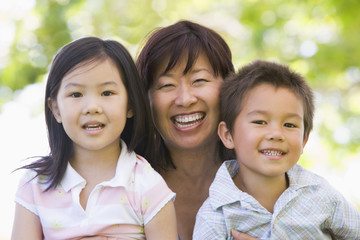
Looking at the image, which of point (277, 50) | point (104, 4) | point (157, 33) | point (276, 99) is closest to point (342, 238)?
point (276, 99)

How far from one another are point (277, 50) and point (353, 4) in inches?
49.3

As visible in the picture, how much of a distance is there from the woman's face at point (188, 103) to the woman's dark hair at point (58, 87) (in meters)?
0.22

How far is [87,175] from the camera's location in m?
2.56

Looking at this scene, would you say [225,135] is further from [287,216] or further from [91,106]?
[91,106]

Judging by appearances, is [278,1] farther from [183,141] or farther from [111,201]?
[111,201]

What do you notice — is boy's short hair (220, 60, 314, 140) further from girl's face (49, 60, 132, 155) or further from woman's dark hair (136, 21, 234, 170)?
girl's face (49, 60, 132, 155)

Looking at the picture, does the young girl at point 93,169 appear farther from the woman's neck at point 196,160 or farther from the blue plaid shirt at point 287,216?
the woman's neck at point 196,160

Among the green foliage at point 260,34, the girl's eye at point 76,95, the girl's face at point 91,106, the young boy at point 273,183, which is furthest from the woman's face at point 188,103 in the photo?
the green foliage at point 260,34

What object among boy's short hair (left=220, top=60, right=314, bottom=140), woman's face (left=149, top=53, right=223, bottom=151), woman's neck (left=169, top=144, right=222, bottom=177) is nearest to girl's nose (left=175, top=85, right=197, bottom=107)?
woman's face (left=149, top=53, right=223, bottom=151)

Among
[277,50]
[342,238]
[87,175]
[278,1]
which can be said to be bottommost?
[342,238]

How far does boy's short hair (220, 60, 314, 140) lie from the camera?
8.38ft

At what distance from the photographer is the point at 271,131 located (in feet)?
7.92

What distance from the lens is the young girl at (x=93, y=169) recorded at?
2438 millimetres

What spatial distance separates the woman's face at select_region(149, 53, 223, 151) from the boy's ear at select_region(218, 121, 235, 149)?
0.57 ft
